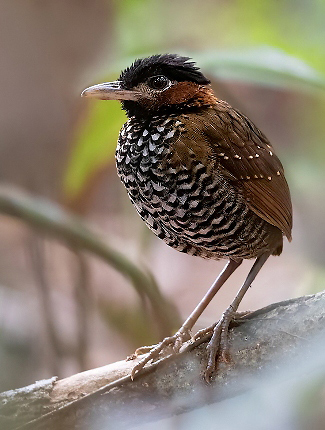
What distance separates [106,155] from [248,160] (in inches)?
31.2

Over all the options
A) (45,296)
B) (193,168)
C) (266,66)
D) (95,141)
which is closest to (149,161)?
(193,168)

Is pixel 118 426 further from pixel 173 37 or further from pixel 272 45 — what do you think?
pixel 173 37

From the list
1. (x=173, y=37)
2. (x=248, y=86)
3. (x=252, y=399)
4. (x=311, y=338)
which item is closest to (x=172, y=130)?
(x=311, y=338)

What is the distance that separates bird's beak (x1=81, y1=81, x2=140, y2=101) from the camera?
4.29 feet

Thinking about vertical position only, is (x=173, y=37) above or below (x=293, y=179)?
above

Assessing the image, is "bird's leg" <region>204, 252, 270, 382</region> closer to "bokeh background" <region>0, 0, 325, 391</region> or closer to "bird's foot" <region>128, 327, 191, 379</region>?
"bird's foot" <region>128, 327, 191, 379</region>

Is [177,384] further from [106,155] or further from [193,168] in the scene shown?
[106,155]

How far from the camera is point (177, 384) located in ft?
3.95

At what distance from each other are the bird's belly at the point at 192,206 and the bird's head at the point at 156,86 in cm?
13

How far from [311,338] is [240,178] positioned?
0.45m

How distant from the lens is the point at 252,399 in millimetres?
812

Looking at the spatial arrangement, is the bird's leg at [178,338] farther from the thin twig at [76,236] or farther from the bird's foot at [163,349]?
the thin twig at [76,236]

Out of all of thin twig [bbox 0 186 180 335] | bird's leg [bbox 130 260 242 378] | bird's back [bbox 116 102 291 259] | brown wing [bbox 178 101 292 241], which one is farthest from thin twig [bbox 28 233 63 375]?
brown wing [bbox 178 101 292 241]

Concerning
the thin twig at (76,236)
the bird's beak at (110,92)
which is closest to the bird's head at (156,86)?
the bird's beak at (110,92)
